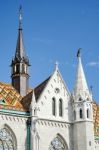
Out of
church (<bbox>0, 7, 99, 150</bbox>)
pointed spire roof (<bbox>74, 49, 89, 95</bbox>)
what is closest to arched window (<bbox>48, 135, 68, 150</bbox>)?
church (<bbox>0, 7, 99, 150</bbox>)

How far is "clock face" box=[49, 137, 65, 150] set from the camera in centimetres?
4971

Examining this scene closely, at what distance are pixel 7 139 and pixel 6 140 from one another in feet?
0.50

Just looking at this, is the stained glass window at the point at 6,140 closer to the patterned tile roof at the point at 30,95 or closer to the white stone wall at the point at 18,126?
the white stone wall at the point at 18,126

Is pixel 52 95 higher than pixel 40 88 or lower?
lower

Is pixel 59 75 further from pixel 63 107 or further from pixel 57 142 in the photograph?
pixel 57 142

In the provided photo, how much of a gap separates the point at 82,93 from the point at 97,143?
619 cm

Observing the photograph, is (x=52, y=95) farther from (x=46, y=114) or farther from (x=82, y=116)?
(x=82, y=116)

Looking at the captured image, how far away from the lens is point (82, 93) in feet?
174

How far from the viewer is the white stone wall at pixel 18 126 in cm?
4728

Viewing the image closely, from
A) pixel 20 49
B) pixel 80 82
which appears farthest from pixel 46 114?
pixel 20 49

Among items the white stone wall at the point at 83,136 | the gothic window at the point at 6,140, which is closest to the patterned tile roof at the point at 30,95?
the gothic window at the point at 6,140

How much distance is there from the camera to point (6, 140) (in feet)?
154

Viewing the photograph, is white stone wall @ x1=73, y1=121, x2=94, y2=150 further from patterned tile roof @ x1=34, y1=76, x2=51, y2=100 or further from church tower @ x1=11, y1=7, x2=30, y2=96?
church tower @ x1=11, y1=7, x2=30, y2=96

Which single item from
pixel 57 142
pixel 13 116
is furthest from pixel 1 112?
pixel 57 142
